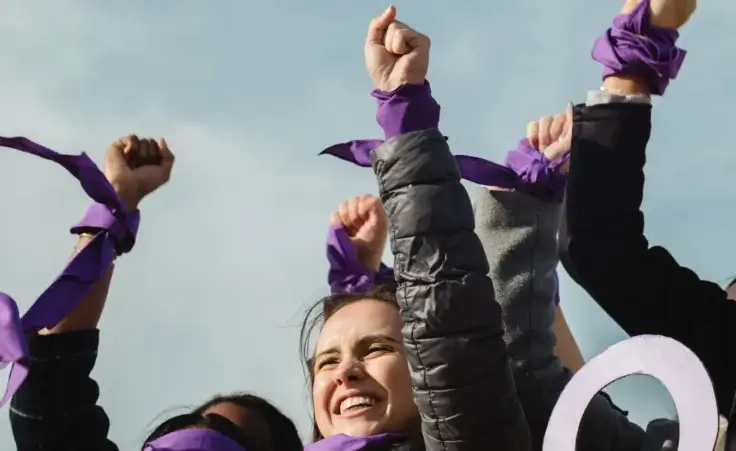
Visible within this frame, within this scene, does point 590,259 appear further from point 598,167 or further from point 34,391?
point 34,391

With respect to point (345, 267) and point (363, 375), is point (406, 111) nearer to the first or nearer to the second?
point (363, 375)

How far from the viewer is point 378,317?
2631mm

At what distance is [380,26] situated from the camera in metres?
2.33

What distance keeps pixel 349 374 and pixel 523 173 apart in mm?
593

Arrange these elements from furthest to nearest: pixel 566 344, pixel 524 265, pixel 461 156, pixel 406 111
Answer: pixel 566 344 → pixel 524 265 → pixel 461 156 → pixel 406 111

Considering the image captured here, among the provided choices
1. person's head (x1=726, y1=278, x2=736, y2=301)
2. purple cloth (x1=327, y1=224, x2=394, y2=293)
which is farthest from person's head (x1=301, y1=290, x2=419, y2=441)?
person's head (x1=726, y1=278, x2=736, y2=301)

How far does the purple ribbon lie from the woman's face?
41cm

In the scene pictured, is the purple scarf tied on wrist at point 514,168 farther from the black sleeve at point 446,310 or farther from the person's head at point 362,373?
the person's head at point 362,373

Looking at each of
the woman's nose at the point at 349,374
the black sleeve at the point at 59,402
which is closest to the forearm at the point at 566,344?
the woman's nose at the point at 349,374

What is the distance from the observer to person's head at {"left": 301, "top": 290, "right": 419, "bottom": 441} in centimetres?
245

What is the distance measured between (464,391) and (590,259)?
1.20 feet

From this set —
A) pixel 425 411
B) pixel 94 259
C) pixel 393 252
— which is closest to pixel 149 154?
pixel 94 259

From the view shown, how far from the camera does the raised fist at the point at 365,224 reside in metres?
2.89

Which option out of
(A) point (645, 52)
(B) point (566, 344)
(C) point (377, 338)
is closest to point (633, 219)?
(A) point (645, 52)
